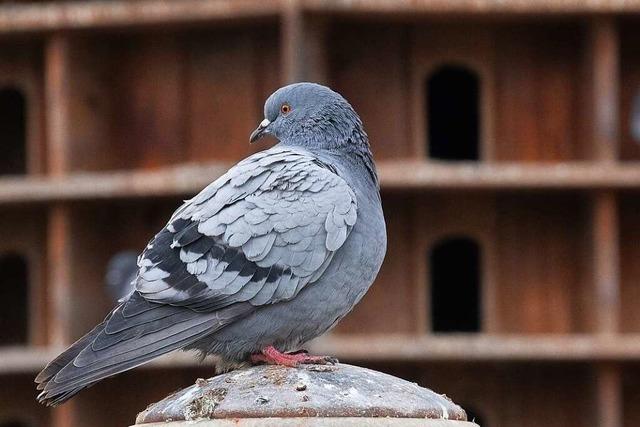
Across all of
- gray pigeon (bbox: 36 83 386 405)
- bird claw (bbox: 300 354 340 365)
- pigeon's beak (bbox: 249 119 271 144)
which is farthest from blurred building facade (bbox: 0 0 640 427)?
bird claw (bbox: 300 354 340 365)

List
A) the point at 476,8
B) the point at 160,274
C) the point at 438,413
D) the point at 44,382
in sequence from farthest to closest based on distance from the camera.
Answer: the point at 476,8
the point at 160,274
the point at 44,382
the point at 438,413

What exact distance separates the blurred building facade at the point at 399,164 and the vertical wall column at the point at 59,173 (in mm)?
30

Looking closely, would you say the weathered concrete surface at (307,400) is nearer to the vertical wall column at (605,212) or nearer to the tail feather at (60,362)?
the tail feather at (60,362)

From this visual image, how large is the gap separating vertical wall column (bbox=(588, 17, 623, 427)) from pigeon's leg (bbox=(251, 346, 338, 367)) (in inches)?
513

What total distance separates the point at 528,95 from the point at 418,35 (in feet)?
5.61

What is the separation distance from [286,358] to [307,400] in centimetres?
99

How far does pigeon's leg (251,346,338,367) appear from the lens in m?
8.51

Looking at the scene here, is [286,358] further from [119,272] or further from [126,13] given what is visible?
[119,272]

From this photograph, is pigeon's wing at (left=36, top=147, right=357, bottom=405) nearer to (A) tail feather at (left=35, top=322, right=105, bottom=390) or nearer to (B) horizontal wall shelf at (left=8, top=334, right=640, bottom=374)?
(A) tail feather at (left=35, top=322, right=105, bottom=390)

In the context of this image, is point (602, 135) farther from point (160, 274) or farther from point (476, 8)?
point (160, 274)

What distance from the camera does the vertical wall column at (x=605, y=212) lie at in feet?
70.6

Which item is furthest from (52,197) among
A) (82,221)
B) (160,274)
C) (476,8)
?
(160,274)

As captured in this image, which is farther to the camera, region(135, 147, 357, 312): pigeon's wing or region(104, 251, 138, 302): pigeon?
region(104, 251, 138, 302): pigeon

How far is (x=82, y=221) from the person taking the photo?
22.8 meters
